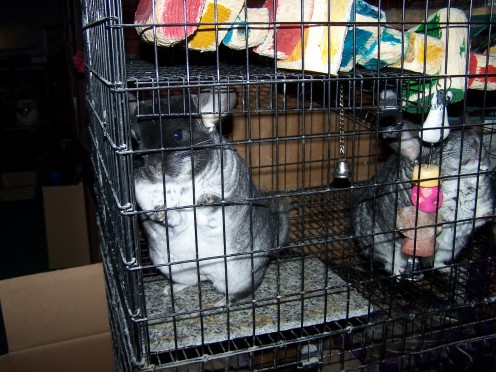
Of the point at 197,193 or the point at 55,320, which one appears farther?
the point at 55,320

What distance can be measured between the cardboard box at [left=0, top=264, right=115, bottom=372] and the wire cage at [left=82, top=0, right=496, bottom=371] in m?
0.13

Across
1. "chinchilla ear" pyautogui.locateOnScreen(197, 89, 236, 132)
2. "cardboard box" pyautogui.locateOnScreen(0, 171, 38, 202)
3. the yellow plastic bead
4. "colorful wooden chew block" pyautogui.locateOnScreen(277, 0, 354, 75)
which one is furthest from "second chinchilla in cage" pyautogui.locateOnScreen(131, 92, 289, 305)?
"cardboard box" pyautogui.locateOnScreen(0, 171, 38, 202)

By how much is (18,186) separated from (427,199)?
14.8ft


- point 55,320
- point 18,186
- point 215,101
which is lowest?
point 18,186

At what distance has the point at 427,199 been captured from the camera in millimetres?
1195

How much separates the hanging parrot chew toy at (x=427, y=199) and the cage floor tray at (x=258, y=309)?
216 mm

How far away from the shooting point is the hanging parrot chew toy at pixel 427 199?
116 centimetres

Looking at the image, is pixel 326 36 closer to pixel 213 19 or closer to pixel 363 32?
pixel 363 32

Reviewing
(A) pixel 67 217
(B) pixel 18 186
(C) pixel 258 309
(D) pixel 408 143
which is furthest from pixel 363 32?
(B) pixel 18 186

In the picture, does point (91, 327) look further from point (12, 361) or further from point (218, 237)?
point (218, 237)

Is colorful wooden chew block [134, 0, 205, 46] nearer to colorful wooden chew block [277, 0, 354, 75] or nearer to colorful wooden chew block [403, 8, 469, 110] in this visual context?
colorful wooden chew block [277, 0, 354, 75]

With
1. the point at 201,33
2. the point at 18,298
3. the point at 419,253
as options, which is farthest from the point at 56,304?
the point at 419,253

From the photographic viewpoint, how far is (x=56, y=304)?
1.64m

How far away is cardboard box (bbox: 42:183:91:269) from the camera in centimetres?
285
